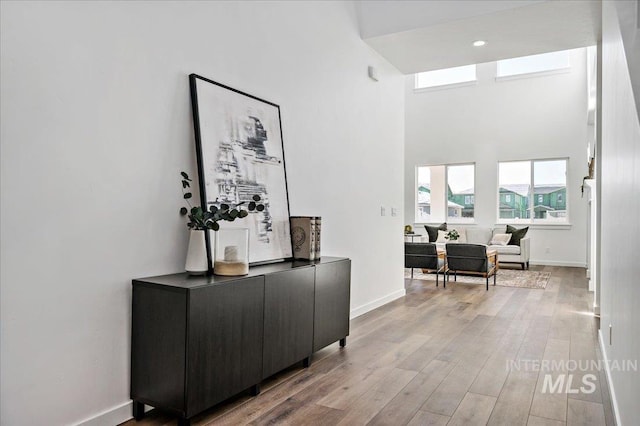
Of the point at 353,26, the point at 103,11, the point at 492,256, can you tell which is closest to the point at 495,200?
the point at 492,256

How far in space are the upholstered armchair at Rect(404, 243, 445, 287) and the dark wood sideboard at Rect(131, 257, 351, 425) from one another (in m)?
4.40

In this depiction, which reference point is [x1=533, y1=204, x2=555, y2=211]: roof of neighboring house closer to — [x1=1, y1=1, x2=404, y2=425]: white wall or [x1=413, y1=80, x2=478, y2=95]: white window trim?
[x1=413, y1=80, x2=478, y2=95]: white window trim

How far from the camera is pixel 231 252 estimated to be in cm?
254

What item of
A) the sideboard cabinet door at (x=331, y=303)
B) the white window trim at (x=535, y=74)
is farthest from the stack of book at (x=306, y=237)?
the white window trim at (x=535, y=74)

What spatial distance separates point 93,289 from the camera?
6.96 feet

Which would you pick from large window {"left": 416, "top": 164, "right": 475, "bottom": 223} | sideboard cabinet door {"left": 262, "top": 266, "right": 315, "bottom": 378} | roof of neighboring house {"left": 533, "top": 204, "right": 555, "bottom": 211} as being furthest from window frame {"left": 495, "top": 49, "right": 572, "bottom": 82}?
sideboard cabinet door {"left": 262, "top": 266, "right": 315, "bottom": 378}

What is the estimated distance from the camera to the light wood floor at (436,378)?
7.63 feet

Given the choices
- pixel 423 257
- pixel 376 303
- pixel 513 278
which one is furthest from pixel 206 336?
pixel 513 278

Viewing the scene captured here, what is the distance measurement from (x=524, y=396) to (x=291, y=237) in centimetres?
179

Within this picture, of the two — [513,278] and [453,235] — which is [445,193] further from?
[513,278]

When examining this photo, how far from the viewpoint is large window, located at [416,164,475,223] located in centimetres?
1015

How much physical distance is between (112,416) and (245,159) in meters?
1.61

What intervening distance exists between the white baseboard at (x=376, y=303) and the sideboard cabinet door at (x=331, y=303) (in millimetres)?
982

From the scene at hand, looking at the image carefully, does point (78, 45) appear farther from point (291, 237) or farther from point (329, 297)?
point (329, 297)
